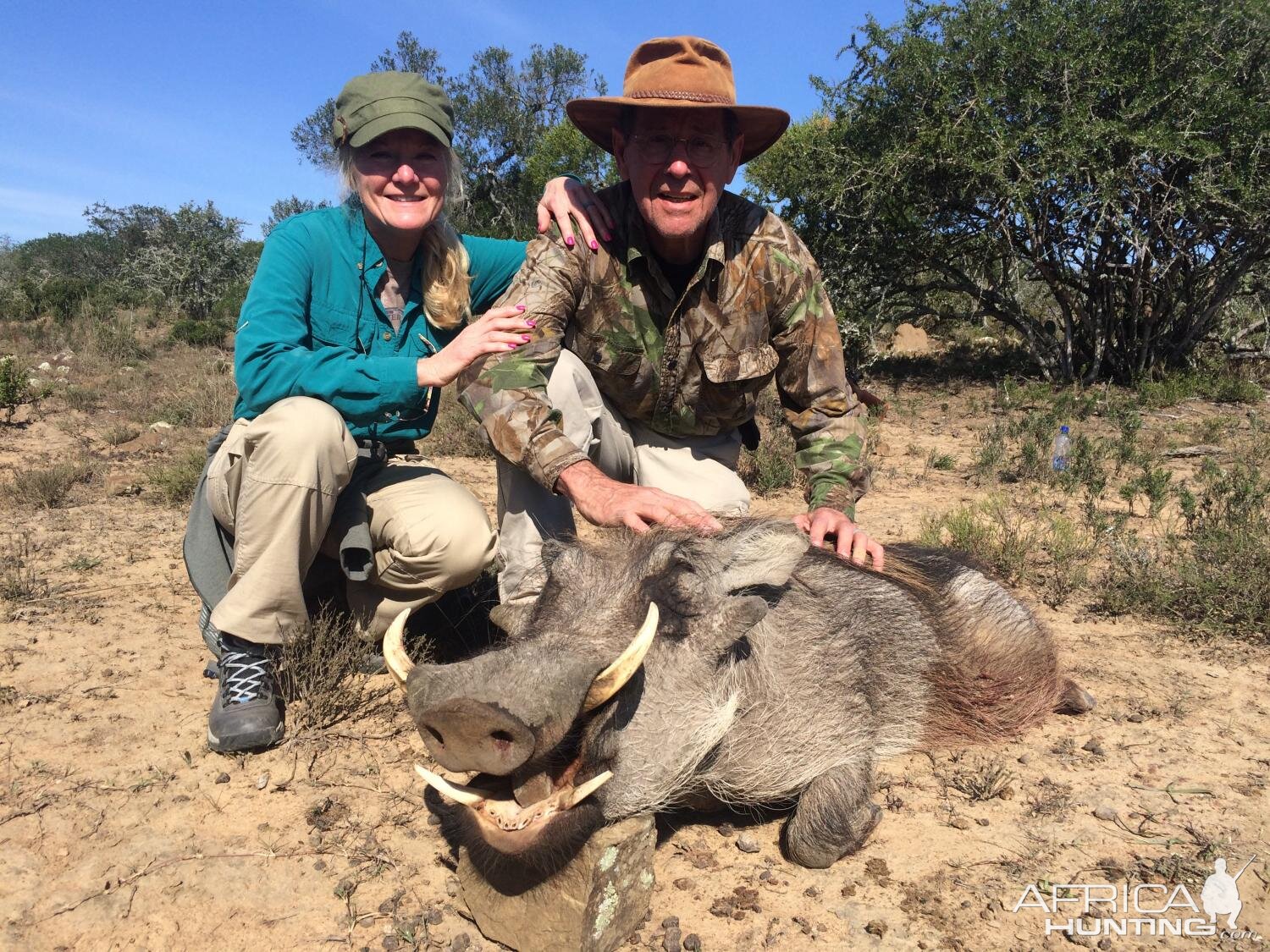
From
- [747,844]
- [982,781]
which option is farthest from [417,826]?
[982,781]

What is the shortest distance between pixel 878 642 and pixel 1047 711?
0.71 meters

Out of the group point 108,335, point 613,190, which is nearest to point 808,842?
point 613,190

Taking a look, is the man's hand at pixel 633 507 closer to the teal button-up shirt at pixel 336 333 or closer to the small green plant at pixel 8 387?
the teal button-up shirt at pixel 336 333

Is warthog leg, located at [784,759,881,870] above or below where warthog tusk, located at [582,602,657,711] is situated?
Answer: below

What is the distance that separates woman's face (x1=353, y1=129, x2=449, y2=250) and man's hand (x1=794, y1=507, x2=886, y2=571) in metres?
1.57

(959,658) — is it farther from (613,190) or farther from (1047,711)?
(613,190)

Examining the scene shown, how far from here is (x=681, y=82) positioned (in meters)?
2.84

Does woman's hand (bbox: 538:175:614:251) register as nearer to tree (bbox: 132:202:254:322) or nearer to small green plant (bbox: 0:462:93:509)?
small green plant (bbox: 0:462:93:509)

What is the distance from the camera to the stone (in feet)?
5.96

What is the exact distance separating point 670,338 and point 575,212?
54cm

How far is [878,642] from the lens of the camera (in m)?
2.73

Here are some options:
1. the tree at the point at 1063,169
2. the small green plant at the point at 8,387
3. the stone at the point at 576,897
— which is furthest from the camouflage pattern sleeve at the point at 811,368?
the tree at the point at 1063,169

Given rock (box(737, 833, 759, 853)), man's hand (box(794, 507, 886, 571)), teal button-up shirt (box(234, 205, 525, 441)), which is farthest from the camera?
teal button-up shirt (box(234, 205, 525, 441))

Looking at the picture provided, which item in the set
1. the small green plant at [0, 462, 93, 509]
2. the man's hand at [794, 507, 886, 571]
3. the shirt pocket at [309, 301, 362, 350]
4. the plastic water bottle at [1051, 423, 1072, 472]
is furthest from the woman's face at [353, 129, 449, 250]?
the plastic water bottle at [1051, 423, 1072, 472]
